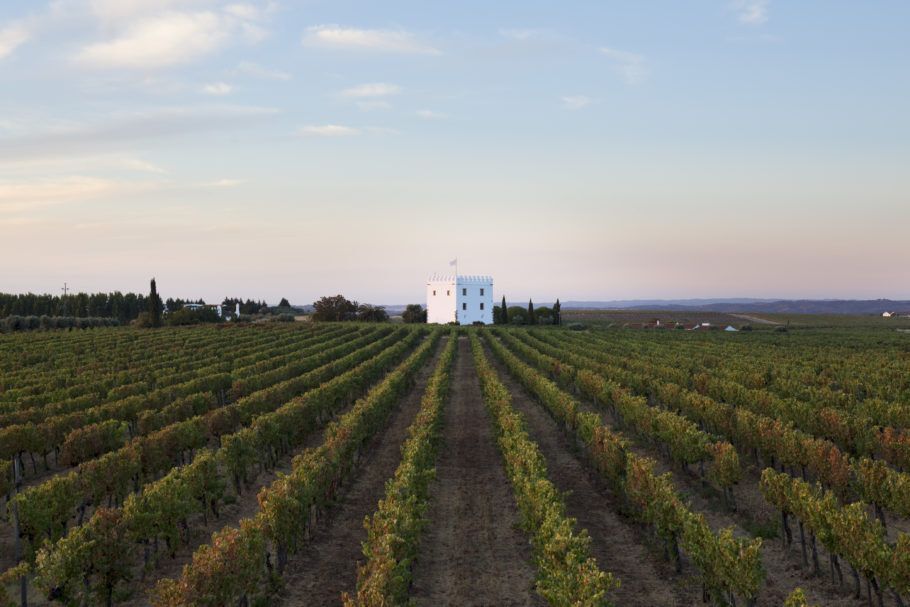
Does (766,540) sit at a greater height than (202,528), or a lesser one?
lesser

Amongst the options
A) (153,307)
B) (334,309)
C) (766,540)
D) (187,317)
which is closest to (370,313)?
(334,309)

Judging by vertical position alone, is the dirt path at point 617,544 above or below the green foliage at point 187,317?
below

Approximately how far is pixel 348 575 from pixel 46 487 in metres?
6.72

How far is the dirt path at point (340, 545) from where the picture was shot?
12.1 m

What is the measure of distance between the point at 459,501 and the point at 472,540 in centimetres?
275

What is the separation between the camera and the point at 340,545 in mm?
14250

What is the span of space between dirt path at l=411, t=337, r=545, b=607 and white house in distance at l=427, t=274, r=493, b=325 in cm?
8998

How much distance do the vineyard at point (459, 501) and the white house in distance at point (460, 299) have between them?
81911 mm

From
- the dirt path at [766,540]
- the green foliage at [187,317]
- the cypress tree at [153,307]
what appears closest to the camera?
the dirt path at [766,540]

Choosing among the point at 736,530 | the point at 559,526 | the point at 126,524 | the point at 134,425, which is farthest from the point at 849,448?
the point at 134,425

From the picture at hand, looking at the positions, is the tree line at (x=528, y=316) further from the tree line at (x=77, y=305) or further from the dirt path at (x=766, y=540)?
the dirt path at (x=766, y=540)

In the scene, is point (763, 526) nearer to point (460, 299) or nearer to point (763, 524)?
point (763, 524)

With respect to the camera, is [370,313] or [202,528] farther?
[370,313]

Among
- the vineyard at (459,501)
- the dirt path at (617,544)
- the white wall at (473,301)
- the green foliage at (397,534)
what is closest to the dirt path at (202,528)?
the vineyard at (459,501)
